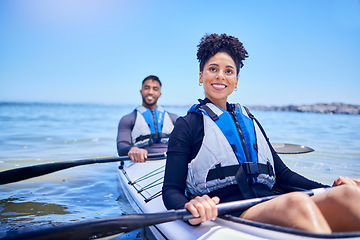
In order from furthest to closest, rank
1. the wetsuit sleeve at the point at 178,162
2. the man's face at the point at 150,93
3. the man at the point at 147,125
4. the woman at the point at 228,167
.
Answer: the man's face at the point at 150,93 → the man at the point at 147,125 → the wetsuit sleeve at the point at 178,162 → the woman at the point at 228,167

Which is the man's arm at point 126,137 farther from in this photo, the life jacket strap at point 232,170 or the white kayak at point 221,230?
the life jacket strap at point 232,170

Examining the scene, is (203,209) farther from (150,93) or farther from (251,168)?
(150,93)

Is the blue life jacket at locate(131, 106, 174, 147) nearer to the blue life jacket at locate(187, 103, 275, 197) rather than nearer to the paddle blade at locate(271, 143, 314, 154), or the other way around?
the paddle blade at locate(271, 143, 314, 154)

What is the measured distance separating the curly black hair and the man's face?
273 centimetres

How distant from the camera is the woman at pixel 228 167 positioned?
51.4 inches

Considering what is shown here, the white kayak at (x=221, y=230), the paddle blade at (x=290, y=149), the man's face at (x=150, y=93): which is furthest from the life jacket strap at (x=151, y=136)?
the paddle blade at (x=290, y=149)

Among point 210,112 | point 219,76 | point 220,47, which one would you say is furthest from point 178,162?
point 220,47

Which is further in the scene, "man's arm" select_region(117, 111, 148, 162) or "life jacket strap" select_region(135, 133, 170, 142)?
"life jacket strap" select_region(135, 133, 170, 142)

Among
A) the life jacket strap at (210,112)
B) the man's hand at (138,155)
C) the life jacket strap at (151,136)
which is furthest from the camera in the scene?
the life jacket strap at (151,136)

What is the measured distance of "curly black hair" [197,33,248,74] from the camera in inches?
75.1

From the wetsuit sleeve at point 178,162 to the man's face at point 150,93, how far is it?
118 inches

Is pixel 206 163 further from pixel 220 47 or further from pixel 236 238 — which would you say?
pixel 220 47

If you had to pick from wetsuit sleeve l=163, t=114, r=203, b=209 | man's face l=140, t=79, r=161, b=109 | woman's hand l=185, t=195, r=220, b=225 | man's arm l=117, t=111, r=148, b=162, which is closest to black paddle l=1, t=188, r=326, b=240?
woman's hand l=185, t=195, r=220, b=225

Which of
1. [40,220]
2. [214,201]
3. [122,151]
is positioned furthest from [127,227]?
[122,151]
